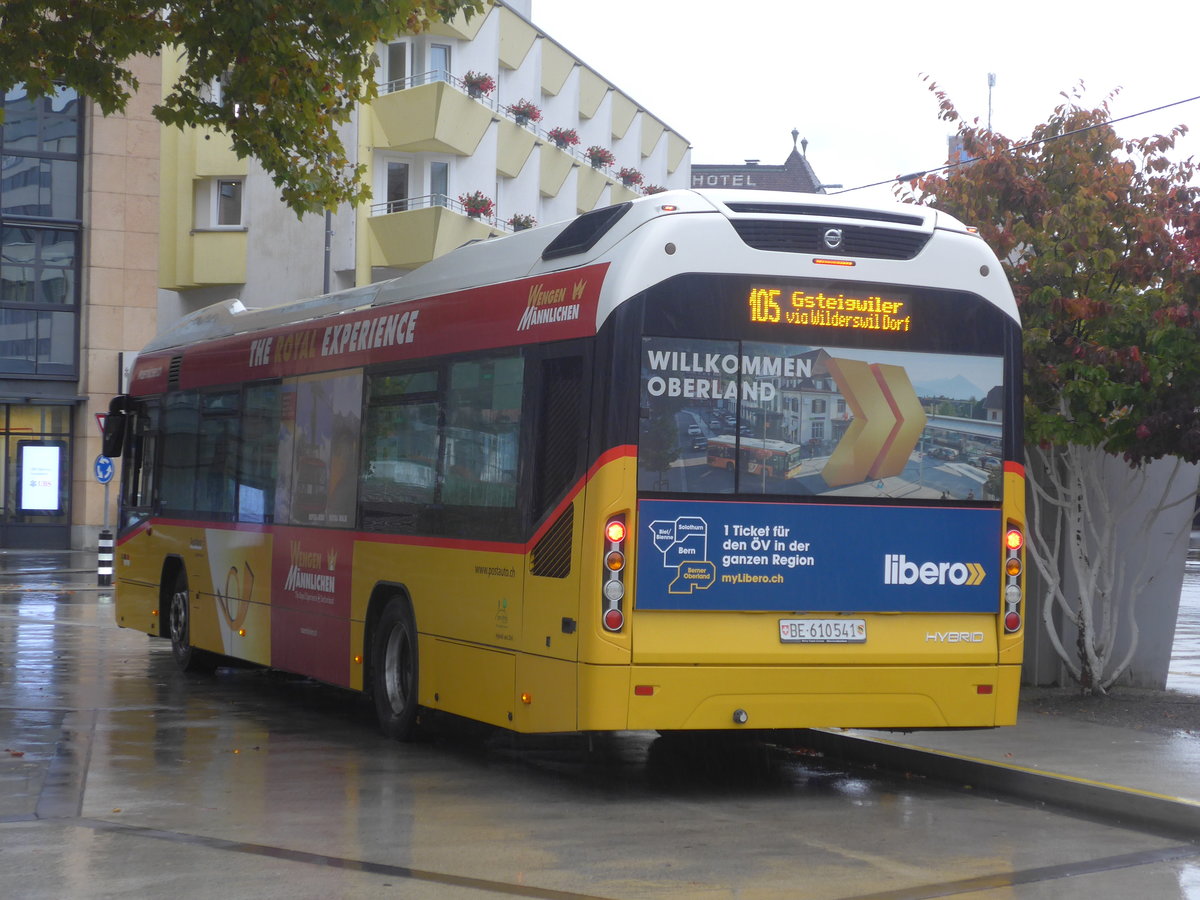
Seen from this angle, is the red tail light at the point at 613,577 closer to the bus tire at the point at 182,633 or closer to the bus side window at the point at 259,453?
the bus side window at the point at 259,453

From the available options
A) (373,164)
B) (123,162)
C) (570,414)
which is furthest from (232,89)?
(123,162)

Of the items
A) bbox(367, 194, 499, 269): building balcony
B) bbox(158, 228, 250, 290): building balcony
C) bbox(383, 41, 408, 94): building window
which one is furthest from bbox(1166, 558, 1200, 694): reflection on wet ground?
bbox(158, 228, 250, 290): building balcony

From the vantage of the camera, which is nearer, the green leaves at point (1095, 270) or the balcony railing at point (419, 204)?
the green leaves at point (1095, 270)

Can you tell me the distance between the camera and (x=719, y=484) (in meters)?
9.26

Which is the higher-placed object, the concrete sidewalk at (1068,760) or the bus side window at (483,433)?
the bus side window at (483,433)

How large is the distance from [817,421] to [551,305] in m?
1.64

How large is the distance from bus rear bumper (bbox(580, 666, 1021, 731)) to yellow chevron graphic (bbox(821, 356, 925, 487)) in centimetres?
110

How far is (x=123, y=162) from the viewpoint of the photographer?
4331 centimetres

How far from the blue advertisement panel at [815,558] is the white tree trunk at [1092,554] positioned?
4015 mm

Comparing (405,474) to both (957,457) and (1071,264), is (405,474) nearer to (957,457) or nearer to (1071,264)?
(957,457)

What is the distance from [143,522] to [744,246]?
31.0 feet

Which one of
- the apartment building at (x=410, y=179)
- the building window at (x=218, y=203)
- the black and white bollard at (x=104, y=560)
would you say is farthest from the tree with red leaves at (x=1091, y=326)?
the building window at (x=218, y=203)

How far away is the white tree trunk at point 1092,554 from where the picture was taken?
1354 cm

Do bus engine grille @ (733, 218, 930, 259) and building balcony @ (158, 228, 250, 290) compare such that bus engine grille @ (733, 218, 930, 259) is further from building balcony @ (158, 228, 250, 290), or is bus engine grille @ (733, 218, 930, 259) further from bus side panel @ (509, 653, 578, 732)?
building balcony @ (158, 228, 250, 290)
